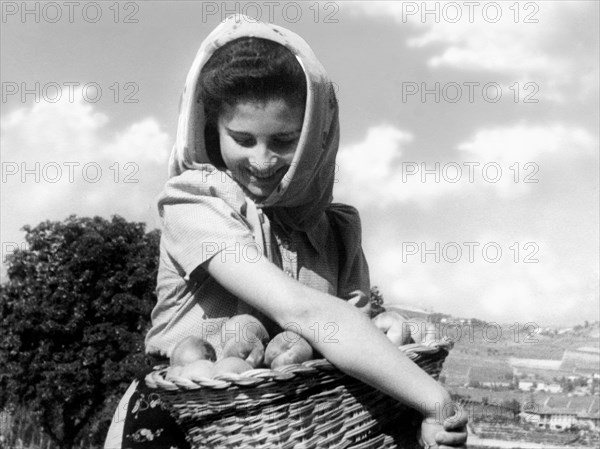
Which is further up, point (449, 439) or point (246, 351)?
point (246, 351)

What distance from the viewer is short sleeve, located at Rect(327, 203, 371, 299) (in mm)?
2931

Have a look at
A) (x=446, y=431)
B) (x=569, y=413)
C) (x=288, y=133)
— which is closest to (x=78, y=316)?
(x=569, y=413)

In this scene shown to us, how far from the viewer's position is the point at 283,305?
92.2 inches

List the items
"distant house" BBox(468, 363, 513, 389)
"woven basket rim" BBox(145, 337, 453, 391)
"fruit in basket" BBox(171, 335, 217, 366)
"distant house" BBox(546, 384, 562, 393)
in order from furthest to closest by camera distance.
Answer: "distant house" BBox(546, 384, 562, 393) → "distant house" BBox(468, 363, 513, 389) → "fruit in basket" BBox(171, 335, 217, 366) → "woven basket rim" BBox(145, 337, 453, 391)

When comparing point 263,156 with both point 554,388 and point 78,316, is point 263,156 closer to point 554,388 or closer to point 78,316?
point 78,316

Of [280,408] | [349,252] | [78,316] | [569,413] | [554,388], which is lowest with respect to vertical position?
[569,413]

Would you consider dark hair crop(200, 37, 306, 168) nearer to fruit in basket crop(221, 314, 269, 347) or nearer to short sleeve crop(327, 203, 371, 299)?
short sleeve crop(327, 203, 371, 299)

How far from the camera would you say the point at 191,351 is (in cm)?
238

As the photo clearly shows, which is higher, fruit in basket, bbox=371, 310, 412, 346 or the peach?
the peach

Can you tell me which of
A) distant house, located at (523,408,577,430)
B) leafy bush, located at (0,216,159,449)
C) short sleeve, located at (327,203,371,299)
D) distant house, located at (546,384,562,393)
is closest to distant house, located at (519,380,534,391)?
distant house, located at (523,408,577,430)

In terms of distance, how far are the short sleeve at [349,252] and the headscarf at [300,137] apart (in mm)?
195

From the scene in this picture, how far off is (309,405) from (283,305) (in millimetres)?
273

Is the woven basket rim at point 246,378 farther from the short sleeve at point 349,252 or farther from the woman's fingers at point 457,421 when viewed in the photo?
the short sleeve at point 349,252

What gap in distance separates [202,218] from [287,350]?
464 mm
